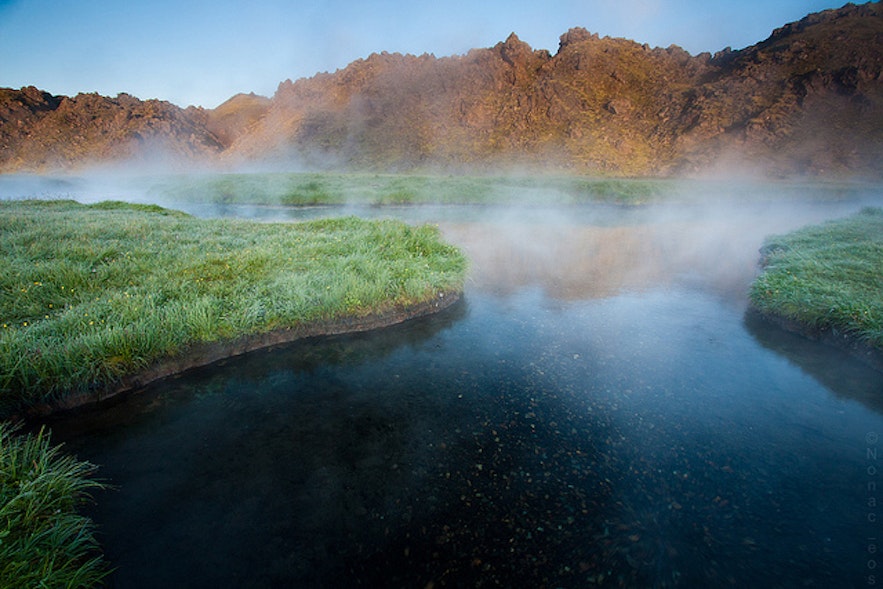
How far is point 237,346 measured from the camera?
8.88 meters

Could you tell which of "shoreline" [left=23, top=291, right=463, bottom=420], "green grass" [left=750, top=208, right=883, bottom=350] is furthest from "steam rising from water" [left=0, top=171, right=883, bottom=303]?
"shoreline" [left=23, top=291, right=463, bottom=420]

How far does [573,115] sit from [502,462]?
12487 cm

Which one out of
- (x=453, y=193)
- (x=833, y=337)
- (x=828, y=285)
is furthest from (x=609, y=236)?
(x=453, y=193)

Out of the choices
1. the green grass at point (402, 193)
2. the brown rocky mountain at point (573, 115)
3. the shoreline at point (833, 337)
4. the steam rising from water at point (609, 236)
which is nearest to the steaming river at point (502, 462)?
the shoreline at point (833, 337)

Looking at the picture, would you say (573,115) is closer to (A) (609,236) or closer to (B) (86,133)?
(A) (609,236)

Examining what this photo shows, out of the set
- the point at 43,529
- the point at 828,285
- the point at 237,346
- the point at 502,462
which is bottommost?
the point at 502,462

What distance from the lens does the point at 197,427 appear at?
6.48m

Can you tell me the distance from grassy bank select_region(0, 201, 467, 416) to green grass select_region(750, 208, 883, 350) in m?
9.59

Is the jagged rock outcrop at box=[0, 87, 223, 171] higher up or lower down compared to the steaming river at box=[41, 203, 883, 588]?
higher up

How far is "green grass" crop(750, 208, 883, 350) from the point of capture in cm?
922

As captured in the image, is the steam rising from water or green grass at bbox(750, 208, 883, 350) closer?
green grass at bbox(750, 208, 883, 350)

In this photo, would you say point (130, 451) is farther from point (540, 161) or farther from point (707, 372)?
point (540, 161)

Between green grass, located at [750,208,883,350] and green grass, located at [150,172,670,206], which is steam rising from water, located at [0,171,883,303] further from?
green grass, located at [150,172,670,206]

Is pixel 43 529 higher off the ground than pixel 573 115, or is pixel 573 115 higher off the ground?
pixel 573 115
